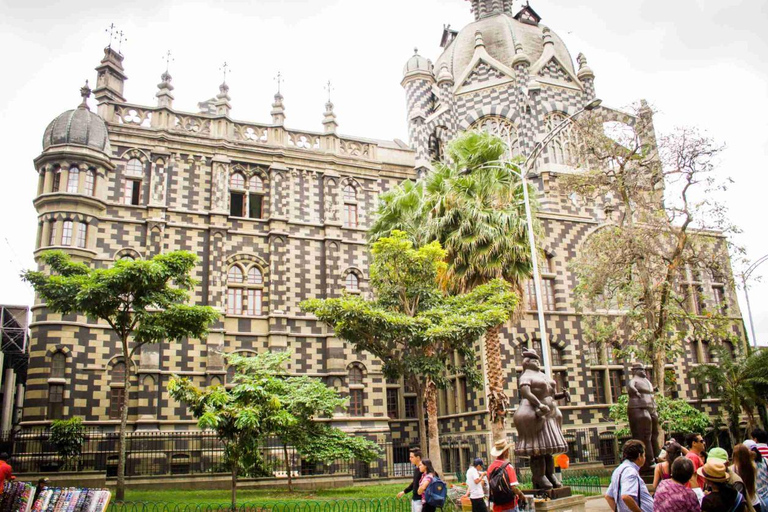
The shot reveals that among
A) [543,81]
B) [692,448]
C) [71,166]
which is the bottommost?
[692,448]

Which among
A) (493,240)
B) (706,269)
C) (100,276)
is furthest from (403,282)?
(706,269)

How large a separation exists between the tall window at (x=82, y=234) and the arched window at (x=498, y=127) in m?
20.6

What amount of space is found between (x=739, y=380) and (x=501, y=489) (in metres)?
25.3

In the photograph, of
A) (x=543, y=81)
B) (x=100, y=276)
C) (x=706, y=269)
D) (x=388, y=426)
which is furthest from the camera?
(x=543, y=81)

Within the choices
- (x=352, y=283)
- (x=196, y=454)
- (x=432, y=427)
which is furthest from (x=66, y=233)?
(x=432, y=427)

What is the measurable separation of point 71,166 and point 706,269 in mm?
26523

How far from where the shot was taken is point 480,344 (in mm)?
29312

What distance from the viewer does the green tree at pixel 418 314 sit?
21203 mm

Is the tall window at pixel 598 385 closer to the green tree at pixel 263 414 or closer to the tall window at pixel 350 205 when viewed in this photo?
the green tree at pixel 263 414

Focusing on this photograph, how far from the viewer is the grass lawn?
1941cm

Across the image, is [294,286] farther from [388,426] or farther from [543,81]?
[543,81]

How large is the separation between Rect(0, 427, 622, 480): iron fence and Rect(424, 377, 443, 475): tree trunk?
3440 mm

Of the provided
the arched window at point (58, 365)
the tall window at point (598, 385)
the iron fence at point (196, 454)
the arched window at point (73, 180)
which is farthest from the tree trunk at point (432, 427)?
the arched window at point (73, 180)

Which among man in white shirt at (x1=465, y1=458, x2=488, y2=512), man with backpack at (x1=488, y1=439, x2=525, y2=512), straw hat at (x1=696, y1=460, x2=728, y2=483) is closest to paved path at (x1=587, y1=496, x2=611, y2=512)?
man in white shirt at (x1=465, y1=458, x2=488, y2=512)
